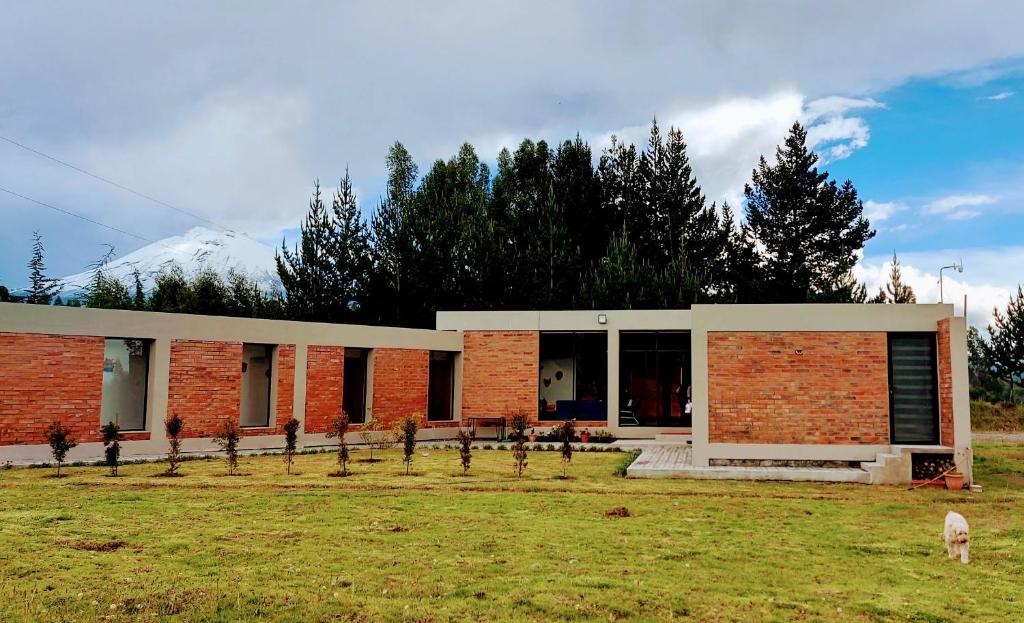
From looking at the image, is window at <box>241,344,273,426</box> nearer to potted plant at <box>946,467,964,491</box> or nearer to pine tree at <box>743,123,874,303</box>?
potted plant at <box>946,467,964,491</box>

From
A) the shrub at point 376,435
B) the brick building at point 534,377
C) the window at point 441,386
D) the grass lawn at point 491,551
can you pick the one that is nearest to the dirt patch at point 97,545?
the grass lawn at point 491,551

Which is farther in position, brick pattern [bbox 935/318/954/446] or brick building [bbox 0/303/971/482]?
brick building [bbox 0/303/971/482]

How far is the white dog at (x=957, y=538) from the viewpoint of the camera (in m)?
7.77

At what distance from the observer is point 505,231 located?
38.3 meters

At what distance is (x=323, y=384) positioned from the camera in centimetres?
1988

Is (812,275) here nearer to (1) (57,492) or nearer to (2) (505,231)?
(2) (505,231)

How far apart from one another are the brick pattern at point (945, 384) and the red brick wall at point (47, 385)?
53.5ft

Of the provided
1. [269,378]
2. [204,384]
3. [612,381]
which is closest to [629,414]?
[612,381]

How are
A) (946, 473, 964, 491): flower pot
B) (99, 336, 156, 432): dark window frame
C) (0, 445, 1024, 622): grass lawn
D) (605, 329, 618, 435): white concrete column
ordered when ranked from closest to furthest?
(0, 445, 1024, 622): grass lawn
(946, 473, 964, 491): flower pot
(99, 336, 156, 432): dark window frame
(605, 329, 618, 435): white concrete column

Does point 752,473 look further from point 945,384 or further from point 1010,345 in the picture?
point 1010,345

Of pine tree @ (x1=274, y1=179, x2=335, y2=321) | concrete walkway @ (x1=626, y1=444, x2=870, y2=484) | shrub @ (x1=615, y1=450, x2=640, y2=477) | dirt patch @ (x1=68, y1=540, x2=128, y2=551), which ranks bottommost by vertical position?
dirt patch @ (x1=68, y1=540, x2=128, y2=551)

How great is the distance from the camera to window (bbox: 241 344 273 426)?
19.0m

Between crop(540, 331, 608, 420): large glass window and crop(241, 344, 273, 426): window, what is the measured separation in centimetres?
786

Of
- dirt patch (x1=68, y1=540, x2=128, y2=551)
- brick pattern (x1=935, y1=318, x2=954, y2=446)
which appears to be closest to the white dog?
brick pattern (x1=935, y1=318, x2=954, y2=446)
